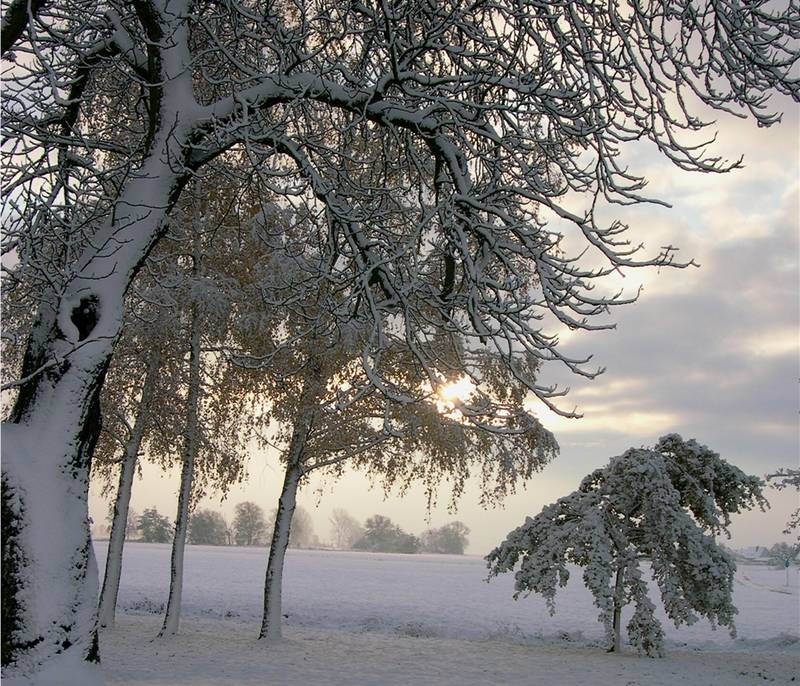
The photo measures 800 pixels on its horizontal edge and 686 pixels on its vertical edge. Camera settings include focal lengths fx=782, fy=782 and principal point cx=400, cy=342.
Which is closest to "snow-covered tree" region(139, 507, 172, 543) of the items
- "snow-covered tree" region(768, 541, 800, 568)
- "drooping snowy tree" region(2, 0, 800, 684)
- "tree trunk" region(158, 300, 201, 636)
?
"snow-covered tree" region(768, 541, 800, 568)

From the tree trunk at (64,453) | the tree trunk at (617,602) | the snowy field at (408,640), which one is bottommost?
the snowy field at (408,640)

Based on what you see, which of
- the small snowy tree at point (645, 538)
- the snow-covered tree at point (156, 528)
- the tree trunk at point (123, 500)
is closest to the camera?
the small snowy tree at point (645, 538)

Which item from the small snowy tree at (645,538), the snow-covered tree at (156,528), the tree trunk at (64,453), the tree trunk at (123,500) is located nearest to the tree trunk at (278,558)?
the tree trunk at (123,500)

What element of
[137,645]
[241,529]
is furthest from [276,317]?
[241,529]

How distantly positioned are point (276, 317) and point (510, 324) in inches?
362

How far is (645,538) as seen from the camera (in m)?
16.2

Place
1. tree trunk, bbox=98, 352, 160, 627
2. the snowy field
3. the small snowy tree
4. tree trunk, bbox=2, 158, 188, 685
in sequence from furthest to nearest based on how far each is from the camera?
tree trunk, bbox=98, 352, 160, 627, the small snowy tree, the snowy field, tree trunk, bbox=2, 158, 188, 685

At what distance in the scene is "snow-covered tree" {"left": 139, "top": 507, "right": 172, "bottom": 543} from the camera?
74463mm

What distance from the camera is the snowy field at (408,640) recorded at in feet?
41.5

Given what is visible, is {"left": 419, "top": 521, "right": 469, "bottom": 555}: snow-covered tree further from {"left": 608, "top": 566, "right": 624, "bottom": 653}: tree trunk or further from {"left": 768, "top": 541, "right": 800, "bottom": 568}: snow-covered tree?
{"left": 608, "top": 566, "right": 624, "bottom": 653}: tree trunk

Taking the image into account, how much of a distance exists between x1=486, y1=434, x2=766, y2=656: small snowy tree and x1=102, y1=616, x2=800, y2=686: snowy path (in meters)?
1.02

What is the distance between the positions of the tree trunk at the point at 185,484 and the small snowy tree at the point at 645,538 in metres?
6.44

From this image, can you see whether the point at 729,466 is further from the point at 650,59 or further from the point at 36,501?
the point at 36,501

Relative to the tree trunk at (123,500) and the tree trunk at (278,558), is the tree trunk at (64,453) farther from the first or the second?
the tree trunk at (278,558)
